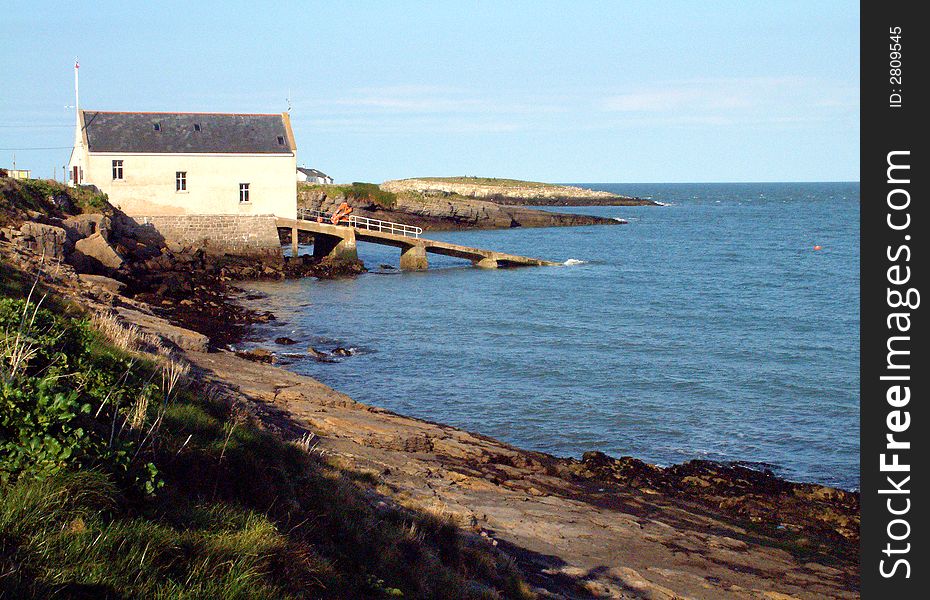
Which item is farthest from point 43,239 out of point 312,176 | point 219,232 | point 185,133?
point 312,176

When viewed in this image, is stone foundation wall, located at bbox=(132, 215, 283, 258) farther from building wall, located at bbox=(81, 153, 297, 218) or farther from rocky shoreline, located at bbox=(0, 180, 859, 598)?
rocky shoreline, located at bbox=(0, 180, 859, 598)

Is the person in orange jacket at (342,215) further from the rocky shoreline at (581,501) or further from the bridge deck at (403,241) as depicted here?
the rocky shoreline at (581,501)

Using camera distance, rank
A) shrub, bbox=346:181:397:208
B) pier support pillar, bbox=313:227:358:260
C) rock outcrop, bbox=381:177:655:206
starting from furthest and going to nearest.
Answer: rock outcrop, bbox=381:177:655:206 → shrub, bbox=346:181:397:208 → pier support pillar, bbox=313:227:358:260

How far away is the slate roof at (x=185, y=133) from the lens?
4388 centimetres

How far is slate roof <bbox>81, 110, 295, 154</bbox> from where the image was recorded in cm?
4388

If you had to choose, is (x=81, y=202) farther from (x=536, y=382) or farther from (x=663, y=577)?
(x=663, y=577)

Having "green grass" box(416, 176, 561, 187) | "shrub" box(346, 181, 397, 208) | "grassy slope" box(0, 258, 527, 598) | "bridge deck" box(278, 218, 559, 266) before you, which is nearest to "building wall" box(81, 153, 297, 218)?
"bridge deck" box(278, 218, 559, 266)

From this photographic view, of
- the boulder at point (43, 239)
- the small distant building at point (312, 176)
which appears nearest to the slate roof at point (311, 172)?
the small distant building at point (312, 176)

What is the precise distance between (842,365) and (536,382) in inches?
357

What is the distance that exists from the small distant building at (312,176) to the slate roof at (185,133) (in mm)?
57319

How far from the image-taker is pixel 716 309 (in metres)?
36.8

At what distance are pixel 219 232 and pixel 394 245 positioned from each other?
410 inches

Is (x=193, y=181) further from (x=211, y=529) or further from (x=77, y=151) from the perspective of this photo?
(x=211, y=529)

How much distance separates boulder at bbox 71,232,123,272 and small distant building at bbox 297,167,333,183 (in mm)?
71604
